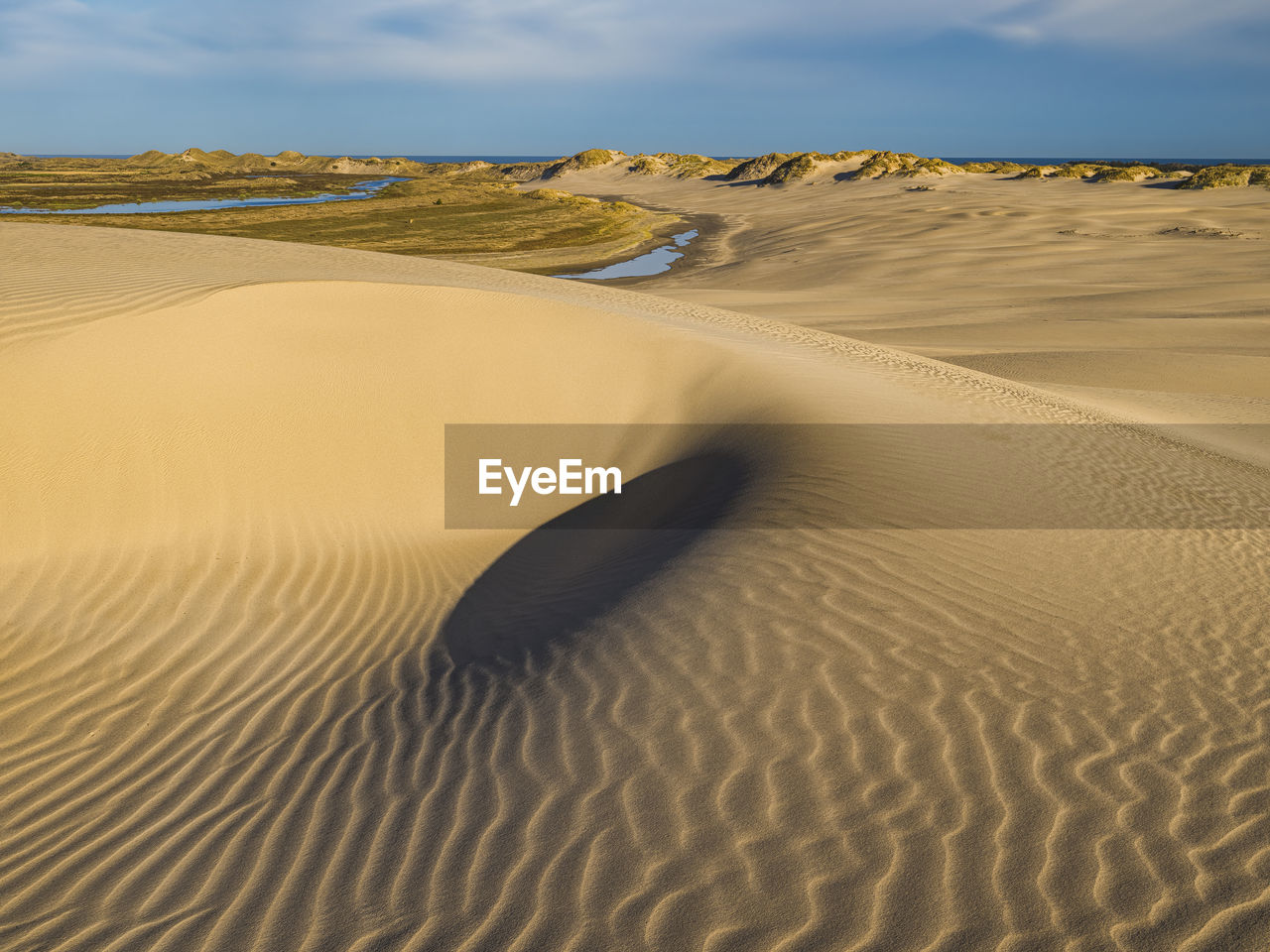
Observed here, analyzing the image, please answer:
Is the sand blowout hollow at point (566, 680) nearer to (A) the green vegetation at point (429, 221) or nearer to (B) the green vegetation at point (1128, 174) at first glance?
(A) the green vegetation at point (429, 221)

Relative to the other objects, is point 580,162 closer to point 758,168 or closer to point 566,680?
point 758,168

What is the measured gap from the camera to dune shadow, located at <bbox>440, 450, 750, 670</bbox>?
494cm

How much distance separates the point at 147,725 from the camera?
4.25 m

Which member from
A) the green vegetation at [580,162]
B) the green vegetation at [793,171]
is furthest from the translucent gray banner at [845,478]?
the green vegetation at [580,162]

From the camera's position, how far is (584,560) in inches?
243

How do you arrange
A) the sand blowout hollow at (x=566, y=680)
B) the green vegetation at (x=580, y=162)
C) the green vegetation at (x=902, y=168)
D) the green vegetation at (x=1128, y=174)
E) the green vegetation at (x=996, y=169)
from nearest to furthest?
the sand blowout hollow at (x=566, y=680), the green vegetation at (x=1128, y=174), the green vegetation at (x=902, y=168), the green vegetation at (x=996, y=169), the green vegetation at (x=580, y=162)

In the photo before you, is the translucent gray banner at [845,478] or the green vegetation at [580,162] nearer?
the translucent gray banner at [845,478]

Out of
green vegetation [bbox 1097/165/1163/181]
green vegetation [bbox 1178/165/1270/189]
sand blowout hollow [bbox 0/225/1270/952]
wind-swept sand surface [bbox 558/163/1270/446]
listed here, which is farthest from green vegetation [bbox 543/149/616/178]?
sand blowout hollow [bbox 0/225/1270/952]

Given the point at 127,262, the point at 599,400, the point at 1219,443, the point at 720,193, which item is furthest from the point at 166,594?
the point at 720,193
